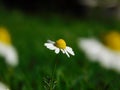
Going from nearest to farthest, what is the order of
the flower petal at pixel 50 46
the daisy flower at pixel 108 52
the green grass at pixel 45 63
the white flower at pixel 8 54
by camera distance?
the flower petal at pixel 50 46
the green grass at pixel 45 63
the white flower at pixel 8 54
the daisy flower at pixel 108 52

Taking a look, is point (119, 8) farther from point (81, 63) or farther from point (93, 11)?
point (81, 63)

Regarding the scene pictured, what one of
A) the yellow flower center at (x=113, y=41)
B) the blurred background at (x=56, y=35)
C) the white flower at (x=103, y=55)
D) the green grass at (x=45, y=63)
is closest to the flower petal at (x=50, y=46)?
the blurred background at (x=56, y=35)

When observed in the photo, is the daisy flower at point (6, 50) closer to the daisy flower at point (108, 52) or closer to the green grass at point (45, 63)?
the green grass at point (45, 63)

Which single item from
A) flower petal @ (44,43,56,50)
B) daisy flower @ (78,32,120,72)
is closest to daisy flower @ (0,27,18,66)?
daisy flower @ (78,32,120,72)

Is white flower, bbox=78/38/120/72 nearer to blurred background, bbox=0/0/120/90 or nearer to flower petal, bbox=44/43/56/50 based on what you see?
blurred background, bbox=0/0/120/90

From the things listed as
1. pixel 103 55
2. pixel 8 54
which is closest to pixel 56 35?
pixel 103 55
